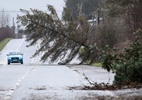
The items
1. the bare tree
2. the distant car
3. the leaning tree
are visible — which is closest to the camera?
the leaning tree

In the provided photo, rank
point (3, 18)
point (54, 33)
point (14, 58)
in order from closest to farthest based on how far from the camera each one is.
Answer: point (54, 33) → point (14, 58) → point (3, 18)

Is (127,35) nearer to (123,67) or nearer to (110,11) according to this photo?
(110,11)

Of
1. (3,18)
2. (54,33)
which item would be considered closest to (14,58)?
(54,33)

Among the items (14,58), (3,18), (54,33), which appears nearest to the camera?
(54,33)

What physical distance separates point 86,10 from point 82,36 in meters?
55.1

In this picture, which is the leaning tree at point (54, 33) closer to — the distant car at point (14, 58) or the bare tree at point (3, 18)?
the distant car at point (14, 58)

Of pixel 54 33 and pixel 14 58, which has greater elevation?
pixel 54 33

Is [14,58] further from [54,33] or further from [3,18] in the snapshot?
[3,18]

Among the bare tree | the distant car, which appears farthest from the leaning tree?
the bare tree

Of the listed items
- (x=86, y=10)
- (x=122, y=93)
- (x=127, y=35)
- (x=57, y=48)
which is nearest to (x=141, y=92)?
(x=122, y=93)

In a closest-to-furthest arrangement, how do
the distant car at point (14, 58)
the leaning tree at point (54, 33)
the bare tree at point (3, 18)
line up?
the leaning tree at point (54, 33) → the distant car at point (14, 58) → the bare tree at point (3, 18)

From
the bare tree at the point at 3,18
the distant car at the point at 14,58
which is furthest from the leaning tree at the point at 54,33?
the bare tree at the point at 3,18

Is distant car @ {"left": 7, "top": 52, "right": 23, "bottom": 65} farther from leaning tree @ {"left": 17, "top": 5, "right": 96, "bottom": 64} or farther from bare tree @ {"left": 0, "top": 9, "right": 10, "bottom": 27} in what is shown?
bare tree @ {"left": 0, "top": 9, "right": 10, "bottom": 27}

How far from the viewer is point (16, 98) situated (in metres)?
12.8
